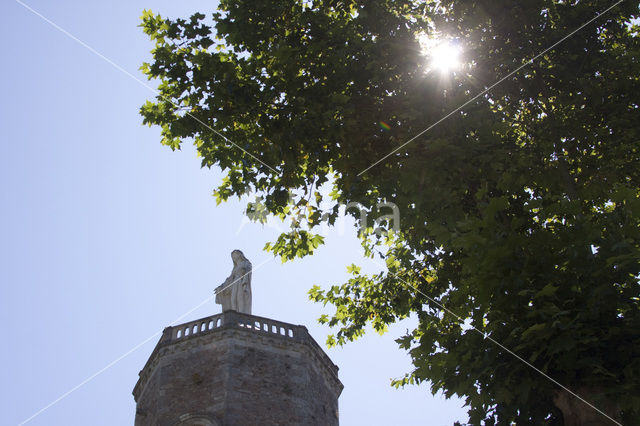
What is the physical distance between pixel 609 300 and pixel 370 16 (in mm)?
6125

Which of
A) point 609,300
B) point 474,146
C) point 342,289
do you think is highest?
point 342,289

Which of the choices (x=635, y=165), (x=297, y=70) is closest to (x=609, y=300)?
(x=635, y=165)

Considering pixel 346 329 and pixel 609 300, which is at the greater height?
pixel 346 329

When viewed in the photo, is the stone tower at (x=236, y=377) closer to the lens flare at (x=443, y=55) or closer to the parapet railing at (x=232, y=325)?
the parapet railing at (x=232, y=325)

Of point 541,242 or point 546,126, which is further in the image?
point 546,126

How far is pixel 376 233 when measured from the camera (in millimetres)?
10945

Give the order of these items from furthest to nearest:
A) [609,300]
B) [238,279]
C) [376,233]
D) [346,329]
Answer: [238,279]
[346,329]
[376,233]
[609,300]

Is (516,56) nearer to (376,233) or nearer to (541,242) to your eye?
(376,233)

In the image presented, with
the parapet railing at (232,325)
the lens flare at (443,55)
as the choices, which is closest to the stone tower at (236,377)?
the parapet railing at (232,325)

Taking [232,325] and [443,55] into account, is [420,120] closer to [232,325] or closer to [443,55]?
[443,55]

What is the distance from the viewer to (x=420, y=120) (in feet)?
29.2

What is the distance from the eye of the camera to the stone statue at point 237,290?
20.3m

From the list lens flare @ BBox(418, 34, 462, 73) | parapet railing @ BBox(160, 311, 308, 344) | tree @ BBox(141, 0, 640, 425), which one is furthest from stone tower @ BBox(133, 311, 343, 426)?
lens flare @ BBox(418, 34, 462, 73)

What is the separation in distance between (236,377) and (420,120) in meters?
11.0
